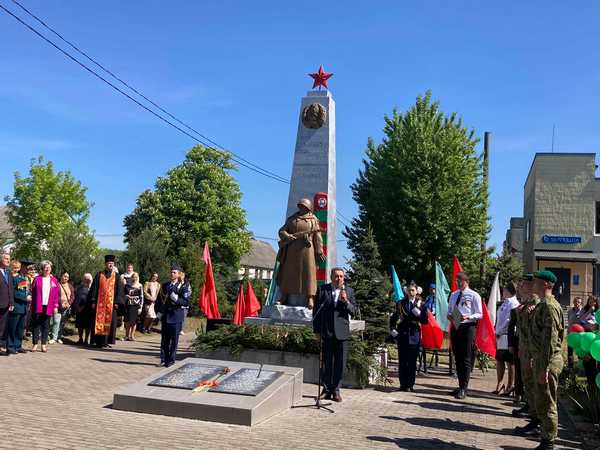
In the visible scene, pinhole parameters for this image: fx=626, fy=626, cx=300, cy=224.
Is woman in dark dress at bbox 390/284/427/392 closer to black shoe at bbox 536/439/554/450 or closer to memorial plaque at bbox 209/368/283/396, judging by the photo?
memorial plaque at bbox 209/368/283/396

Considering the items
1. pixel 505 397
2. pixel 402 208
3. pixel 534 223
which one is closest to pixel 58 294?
pixel 505 397

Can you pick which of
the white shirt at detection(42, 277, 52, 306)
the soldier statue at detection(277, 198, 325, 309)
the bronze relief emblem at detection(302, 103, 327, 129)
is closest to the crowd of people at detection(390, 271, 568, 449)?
the soldier statue at detection(277, 198, 325, 309)

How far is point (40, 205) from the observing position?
4119 cm

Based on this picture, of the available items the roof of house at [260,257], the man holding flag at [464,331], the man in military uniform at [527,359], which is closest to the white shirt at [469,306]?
the man holding flag at [464,331]

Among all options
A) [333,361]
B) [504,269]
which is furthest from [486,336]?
[504,269]

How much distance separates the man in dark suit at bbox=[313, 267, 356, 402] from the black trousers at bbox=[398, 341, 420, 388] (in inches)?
75.1

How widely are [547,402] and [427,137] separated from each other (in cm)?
2420

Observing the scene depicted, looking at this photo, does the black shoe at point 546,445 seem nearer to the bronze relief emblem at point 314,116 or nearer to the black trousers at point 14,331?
the bronze relief emblem at point 314,116

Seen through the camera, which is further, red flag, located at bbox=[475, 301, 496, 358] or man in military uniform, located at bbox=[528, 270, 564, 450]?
red flag, located at bbox=[475, 301, 496, 358]

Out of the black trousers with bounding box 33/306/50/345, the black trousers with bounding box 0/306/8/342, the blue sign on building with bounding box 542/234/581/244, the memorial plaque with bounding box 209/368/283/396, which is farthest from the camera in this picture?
the blue sign on building with bounding box 542/234/581/244

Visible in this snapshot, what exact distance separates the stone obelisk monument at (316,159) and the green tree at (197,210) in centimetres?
3116

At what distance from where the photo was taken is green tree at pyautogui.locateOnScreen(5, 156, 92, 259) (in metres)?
41.1

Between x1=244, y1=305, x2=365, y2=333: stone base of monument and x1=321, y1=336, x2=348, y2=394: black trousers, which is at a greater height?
x1=244, y1=305, x2=365, y2=333: stone base of monument

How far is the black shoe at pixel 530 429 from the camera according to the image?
7535 millimetres
